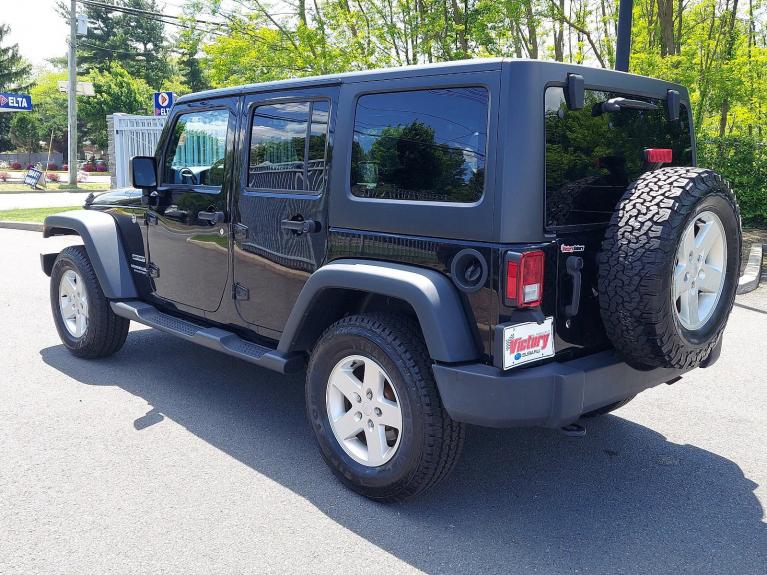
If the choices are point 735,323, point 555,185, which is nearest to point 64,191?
point 735,323

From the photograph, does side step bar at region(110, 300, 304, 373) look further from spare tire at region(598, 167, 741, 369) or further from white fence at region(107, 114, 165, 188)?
white fence at region(107, 114, 165, 188)

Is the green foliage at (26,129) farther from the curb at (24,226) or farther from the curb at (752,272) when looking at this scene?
the curb at (752,272)

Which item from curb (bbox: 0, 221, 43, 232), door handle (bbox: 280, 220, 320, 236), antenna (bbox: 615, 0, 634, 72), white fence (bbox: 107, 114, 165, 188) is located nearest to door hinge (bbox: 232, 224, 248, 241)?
door handle (bbox: 280, 220, 320, 236)

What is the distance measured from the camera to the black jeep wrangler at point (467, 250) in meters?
2.82

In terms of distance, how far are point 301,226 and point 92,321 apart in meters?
2.32

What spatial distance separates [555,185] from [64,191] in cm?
2706

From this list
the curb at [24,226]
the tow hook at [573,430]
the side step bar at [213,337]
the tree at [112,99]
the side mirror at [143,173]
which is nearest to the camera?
the tow hook at [573,430]

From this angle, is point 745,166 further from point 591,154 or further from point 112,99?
point 112,99

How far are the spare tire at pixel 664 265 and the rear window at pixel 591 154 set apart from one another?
186mm

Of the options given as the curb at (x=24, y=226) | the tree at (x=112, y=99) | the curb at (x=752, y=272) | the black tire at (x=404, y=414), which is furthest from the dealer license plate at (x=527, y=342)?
the tree at (x=112, y=99)

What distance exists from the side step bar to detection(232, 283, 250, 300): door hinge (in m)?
0.24

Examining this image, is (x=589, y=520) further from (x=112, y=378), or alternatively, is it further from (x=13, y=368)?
(x=13, y=368)

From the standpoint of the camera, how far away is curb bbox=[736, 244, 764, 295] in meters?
8.33

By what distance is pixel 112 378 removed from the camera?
5.02 metres
